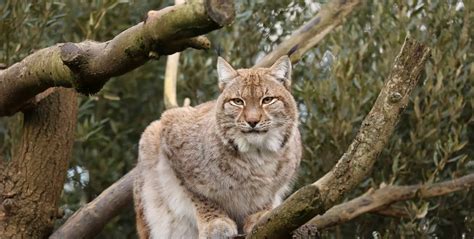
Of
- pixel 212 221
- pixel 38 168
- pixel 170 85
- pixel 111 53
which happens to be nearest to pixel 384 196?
pixel 212 221

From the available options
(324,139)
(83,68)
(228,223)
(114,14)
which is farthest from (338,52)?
(83,68)

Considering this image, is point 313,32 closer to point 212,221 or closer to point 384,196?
point 384,196

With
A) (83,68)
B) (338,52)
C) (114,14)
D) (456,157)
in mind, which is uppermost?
(83,68)

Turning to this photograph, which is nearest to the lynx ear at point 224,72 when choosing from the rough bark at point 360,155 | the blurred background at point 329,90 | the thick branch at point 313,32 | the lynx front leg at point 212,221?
the lynx front leg at point 212,221

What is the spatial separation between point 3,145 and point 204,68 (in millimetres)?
1724

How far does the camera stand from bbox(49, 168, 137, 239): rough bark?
7.34 m

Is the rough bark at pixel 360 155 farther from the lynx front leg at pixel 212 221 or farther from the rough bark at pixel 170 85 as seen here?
the rough bark at pixel 170 85

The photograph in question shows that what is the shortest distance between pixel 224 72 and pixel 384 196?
1620 mm

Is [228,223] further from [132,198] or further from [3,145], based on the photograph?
[3,145]

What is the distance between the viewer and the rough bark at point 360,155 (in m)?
4.79

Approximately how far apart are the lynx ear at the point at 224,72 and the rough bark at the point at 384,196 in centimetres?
119

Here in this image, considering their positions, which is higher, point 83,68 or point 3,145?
point 83,68

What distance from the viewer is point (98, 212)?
750 centimetres

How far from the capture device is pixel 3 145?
30.9 feet
